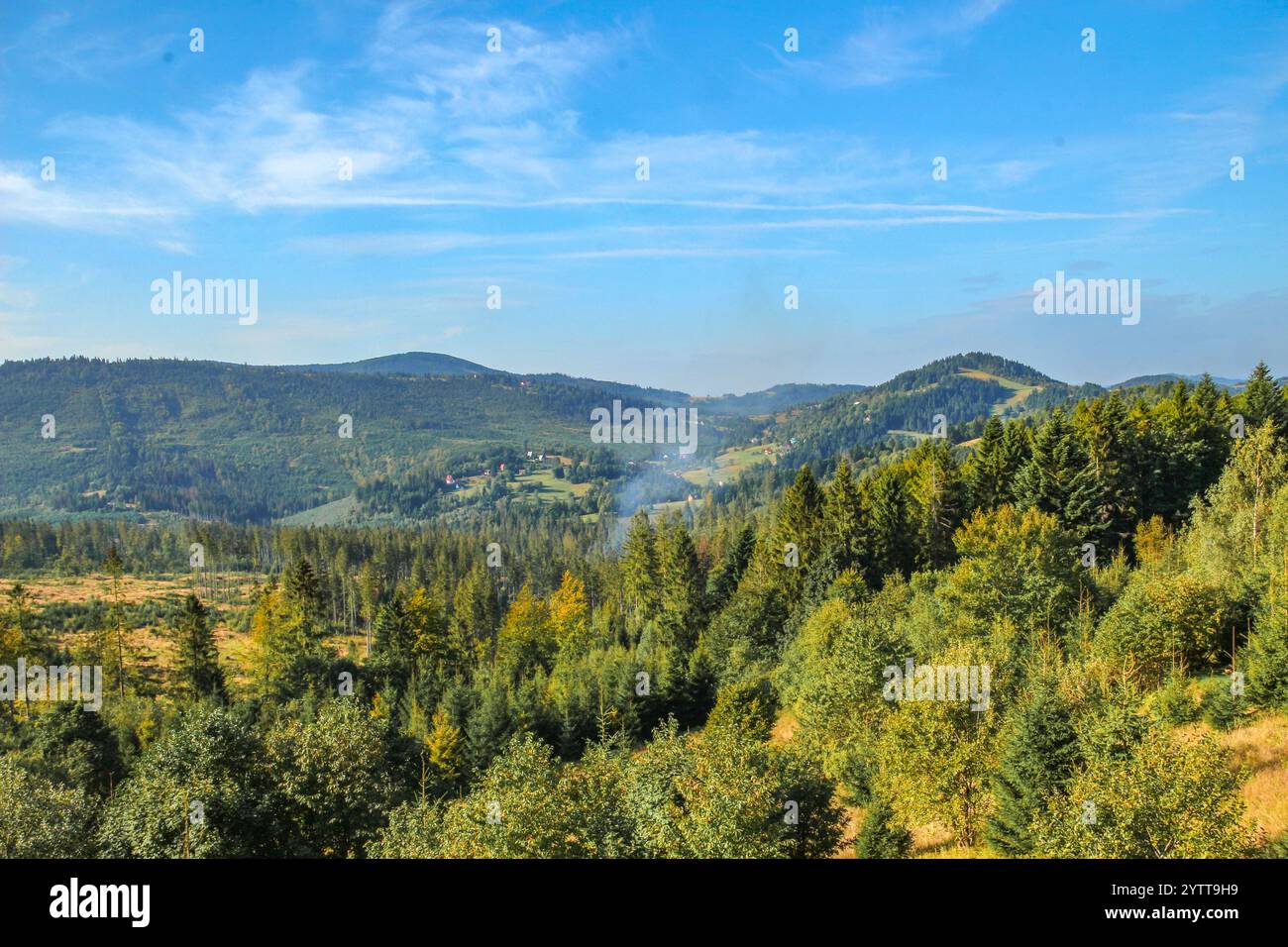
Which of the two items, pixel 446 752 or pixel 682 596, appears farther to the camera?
pixel 682 596

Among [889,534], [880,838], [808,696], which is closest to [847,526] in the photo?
[889,534]

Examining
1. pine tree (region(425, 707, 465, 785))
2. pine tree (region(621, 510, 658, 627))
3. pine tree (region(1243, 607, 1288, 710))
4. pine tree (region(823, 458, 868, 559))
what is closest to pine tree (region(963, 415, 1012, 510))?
pine tree (region(823, 458, 868, 559))

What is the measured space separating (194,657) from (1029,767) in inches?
2459

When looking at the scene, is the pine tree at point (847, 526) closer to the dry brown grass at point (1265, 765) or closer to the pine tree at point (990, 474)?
the pine tree at point (990, 474)

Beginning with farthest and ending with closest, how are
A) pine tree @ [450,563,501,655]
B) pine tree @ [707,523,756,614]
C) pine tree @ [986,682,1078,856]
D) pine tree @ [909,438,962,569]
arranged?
pine tree @ [450,563,501,655]
pine tree @ [707,523,756,614]
pine tree @ [909,438,962,569]
pine tree @ [986,682,1078,856]

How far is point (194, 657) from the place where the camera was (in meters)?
64.0

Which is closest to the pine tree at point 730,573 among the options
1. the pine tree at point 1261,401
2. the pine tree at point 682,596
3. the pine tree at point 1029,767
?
the pine tree at point 682,596

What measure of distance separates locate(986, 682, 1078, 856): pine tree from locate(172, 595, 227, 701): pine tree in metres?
59.3

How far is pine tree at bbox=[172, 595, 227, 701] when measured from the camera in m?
63.7

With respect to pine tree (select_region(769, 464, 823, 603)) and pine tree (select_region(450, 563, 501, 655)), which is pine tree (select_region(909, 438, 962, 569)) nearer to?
pine tree (select_region(769, 464, 823, 603))

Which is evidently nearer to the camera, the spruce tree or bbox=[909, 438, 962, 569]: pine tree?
the spruce tree

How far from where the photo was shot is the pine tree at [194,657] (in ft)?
209

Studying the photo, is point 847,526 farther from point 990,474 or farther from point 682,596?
point 682,596
